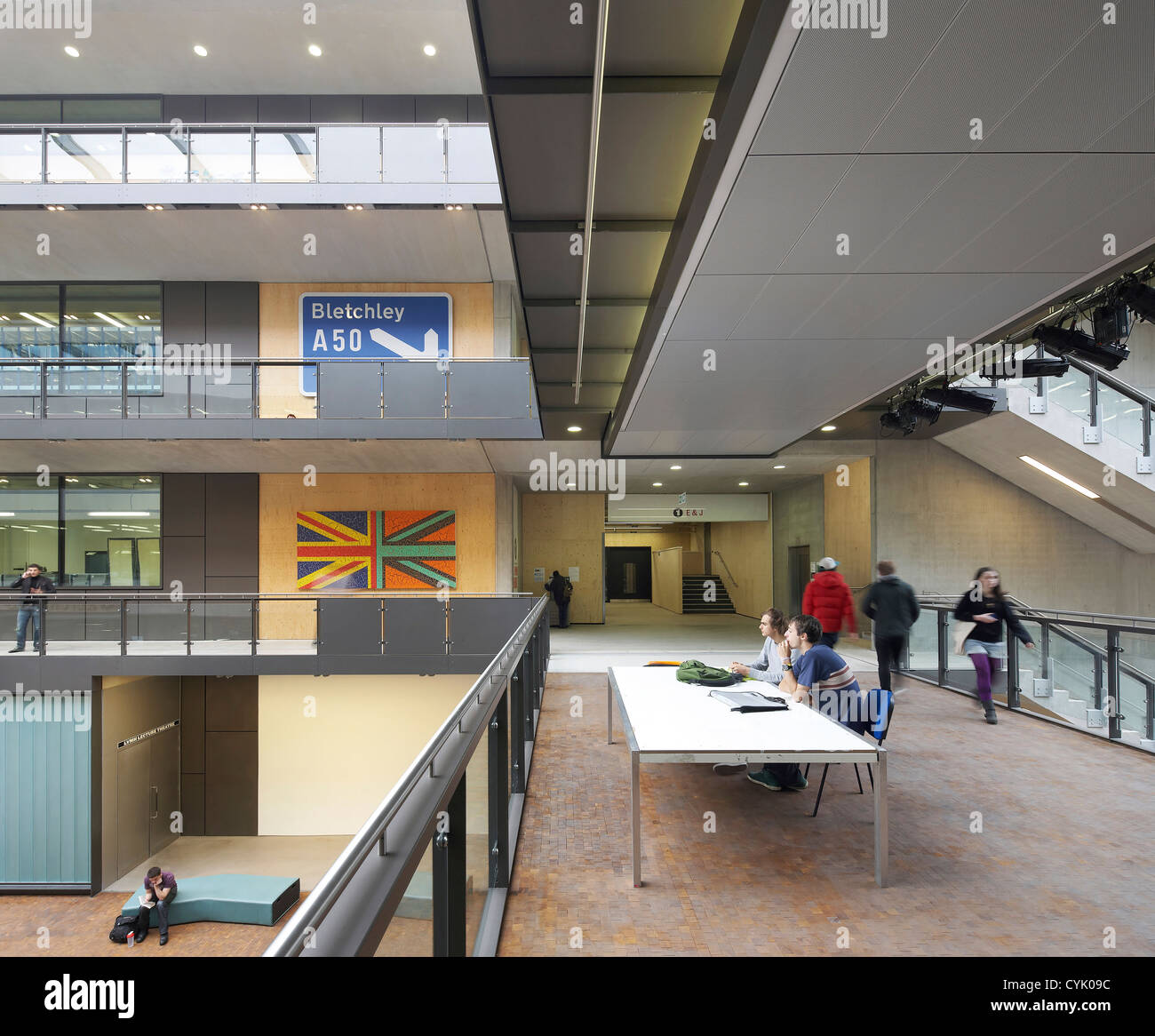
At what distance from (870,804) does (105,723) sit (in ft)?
35.1

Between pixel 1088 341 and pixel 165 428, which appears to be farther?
pixel 165 428

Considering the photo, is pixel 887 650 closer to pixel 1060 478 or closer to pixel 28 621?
pixel 1060 478

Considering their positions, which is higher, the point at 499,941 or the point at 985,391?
the point at 985,391

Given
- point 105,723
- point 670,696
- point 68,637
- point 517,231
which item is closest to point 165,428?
point 68,637

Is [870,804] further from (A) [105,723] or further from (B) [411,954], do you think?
(A) [105,723]

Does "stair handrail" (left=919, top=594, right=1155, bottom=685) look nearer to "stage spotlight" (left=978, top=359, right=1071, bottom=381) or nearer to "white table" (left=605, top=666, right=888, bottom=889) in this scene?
"stage spotlight" (left=978, top=359, right=1071, bottom=381)

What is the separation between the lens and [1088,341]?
22.9ft

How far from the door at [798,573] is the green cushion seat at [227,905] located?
11.8 meters

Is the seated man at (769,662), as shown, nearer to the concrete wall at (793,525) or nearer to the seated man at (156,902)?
the seated man at (156,902)

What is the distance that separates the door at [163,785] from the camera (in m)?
11.5

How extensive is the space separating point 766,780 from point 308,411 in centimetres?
854

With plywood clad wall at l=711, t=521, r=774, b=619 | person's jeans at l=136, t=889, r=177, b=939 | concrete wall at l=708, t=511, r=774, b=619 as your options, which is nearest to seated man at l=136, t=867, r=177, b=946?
person's jeans at l=136, t=889, r=177, b=939

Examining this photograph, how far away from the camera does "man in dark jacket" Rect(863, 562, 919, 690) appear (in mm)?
6711

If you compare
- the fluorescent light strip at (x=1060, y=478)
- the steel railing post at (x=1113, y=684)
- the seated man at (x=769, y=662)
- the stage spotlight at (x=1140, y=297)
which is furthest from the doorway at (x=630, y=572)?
the stage spotlight at (x=1140, y=297)
